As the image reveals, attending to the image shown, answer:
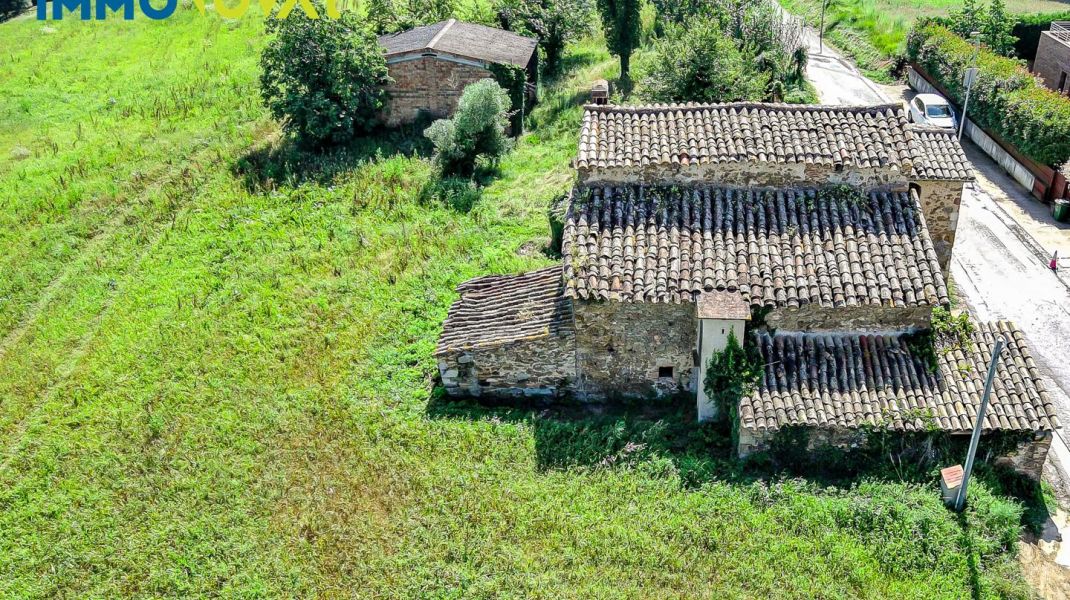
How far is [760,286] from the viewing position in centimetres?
1568

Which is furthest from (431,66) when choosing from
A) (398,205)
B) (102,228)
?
(102,228)

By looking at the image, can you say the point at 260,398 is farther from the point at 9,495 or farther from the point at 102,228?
the point at 102,228

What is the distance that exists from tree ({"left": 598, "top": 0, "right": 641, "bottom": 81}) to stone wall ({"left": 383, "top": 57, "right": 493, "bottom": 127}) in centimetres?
793

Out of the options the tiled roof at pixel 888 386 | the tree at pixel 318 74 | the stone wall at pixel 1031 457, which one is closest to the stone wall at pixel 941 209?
the tiled roof at pixel 888 386

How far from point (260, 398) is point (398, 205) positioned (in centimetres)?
1054

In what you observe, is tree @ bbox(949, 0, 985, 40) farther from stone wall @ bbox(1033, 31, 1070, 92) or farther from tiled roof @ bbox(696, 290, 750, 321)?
tiled roof @ bbox(696, 290, 750, 321)

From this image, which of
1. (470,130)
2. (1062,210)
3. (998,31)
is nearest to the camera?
(1062,210)

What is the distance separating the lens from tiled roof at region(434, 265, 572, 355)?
17.4 metres

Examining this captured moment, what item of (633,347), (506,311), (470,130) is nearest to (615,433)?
(633,347)

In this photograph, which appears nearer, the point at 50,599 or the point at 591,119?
the point at 50,599

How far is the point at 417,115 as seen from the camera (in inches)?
1309

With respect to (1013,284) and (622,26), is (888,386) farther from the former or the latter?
(622,26)

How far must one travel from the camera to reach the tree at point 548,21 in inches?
1561

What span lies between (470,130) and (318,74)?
7.09 meters
